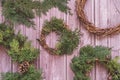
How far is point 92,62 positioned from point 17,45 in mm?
485

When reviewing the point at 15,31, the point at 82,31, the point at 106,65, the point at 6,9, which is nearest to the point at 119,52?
the point at 106,65

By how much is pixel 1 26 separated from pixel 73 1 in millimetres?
487

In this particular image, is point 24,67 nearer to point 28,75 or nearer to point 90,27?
point 28,75

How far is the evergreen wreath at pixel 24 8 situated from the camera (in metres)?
1.14

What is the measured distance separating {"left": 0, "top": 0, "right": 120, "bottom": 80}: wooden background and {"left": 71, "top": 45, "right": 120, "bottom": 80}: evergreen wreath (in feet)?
0.15

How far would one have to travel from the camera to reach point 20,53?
2082mm

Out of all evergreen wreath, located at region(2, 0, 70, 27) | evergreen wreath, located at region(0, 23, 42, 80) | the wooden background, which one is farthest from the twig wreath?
evergreen wreath, located at region(2, 0, 70, 27)

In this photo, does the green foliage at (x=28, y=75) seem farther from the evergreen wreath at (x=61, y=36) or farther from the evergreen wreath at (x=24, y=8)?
the evergreen wreath at (x=24, y=8)

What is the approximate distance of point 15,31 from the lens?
2.15 m

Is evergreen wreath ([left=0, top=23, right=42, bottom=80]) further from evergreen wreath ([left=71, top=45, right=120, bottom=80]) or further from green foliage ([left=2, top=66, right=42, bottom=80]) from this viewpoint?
evergreen wreath ([left=71, top=45, right=120, bottom=80])

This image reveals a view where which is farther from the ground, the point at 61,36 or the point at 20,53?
the point at 61,36

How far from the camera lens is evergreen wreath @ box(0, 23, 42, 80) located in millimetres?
2074

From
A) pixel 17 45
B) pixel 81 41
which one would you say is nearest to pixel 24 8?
pixel 17 45

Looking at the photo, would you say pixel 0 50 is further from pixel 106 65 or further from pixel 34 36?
pixel 106 65
